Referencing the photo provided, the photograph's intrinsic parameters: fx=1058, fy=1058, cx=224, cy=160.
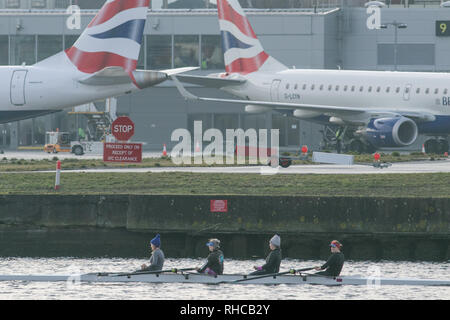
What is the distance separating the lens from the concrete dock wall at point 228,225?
42.7 meters

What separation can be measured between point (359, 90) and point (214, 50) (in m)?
27.2

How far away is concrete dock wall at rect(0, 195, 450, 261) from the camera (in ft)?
140

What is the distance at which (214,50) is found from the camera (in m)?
96.9

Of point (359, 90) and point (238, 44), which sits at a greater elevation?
point (238, 44)

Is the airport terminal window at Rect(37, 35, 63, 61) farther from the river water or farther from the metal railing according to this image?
the river water

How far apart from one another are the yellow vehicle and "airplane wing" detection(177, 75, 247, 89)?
1043cm

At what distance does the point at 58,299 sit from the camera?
3509cm

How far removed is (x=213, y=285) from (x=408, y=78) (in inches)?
1442

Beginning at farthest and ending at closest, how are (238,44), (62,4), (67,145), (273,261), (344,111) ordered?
(62,4) < (67,145) < (238,44) < (344,111) < (273,261)

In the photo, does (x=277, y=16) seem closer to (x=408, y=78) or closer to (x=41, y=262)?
(x=408, y=78)

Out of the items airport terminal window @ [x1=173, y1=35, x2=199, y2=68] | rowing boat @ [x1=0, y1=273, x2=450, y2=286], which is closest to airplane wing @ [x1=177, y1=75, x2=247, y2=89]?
airport terminal window @ [x1=173, y1=35, x2=199, y2=68]

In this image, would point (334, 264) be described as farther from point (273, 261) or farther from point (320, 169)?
point (320, 169)

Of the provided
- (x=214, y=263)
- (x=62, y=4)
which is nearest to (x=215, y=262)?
(x=214, y=263)
